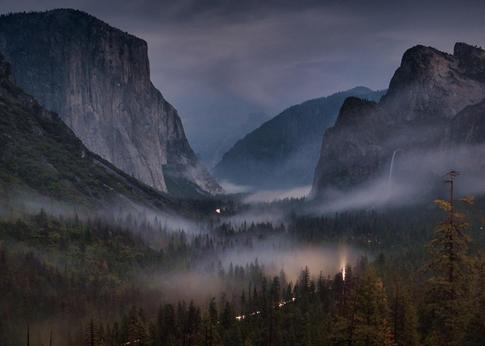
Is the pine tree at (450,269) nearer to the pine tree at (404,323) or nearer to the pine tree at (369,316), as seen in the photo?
the pine tree at (369,316)

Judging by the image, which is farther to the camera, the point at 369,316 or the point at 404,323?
the point at 404,323

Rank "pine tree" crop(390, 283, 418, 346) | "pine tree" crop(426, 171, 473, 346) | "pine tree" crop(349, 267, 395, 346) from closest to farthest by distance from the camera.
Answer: "pine tree" crop(426, 171, 473, 346), "pine tree" crop(349, 267, 395, 346), "pine tree" crop(390, 283, 418, 346)

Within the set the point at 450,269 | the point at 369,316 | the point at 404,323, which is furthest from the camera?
the point at 404,323

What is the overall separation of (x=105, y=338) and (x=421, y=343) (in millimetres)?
113263

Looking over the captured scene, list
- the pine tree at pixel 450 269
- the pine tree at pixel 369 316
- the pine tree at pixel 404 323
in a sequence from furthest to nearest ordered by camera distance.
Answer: the pine tree at pixel 404 323
the pine tree at pixel 369 316
the pine tree at pixel 450 269

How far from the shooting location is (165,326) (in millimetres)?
176375

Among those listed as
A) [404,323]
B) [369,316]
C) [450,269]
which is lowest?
[404,323]

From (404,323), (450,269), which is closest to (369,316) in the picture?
(450,269)

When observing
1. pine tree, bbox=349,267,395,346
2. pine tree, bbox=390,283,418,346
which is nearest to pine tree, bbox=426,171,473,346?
pine tree, bbox=349,267,395,346

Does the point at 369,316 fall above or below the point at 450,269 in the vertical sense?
below

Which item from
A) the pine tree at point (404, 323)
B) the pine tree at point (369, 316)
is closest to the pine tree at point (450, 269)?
the pine tree at point (369, 316)

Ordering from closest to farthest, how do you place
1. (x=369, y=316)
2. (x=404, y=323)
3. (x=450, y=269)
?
(x=450, y=269) → (x=369, y=316) → (x=404, y=323)

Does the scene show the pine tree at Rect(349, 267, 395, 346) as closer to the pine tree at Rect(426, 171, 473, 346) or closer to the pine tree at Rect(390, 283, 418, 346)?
the pine tree at Rect(426, 171, 473, 346)

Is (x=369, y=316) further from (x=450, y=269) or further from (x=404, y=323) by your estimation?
(x=404, y=323)
